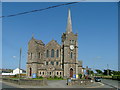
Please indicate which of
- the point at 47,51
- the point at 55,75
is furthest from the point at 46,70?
the point at 47,51

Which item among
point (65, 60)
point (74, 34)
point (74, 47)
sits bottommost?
point (65, 60)

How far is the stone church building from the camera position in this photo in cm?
5900

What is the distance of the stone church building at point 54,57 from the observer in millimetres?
59000

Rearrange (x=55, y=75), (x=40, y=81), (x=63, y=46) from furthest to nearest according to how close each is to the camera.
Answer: (x=63, y=46) < (x=55, y=75) < (x=40, y=81)

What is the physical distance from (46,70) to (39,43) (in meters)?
10.1

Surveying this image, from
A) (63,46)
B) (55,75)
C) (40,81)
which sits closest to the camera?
(40,81)

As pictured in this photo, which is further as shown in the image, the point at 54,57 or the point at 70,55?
the point at 54,57

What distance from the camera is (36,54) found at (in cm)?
6181

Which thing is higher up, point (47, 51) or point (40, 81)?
point (47, 51)

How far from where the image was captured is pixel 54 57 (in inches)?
2518

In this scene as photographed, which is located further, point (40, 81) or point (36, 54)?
point (36, 54)

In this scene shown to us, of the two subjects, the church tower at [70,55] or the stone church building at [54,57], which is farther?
the stone church building at [54,57]

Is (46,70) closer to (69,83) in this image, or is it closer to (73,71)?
(73,71)

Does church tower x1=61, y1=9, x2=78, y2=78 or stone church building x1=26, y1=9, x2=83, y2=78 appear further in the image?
stone church building x1=26, y1=9, x2=83, y2=78
